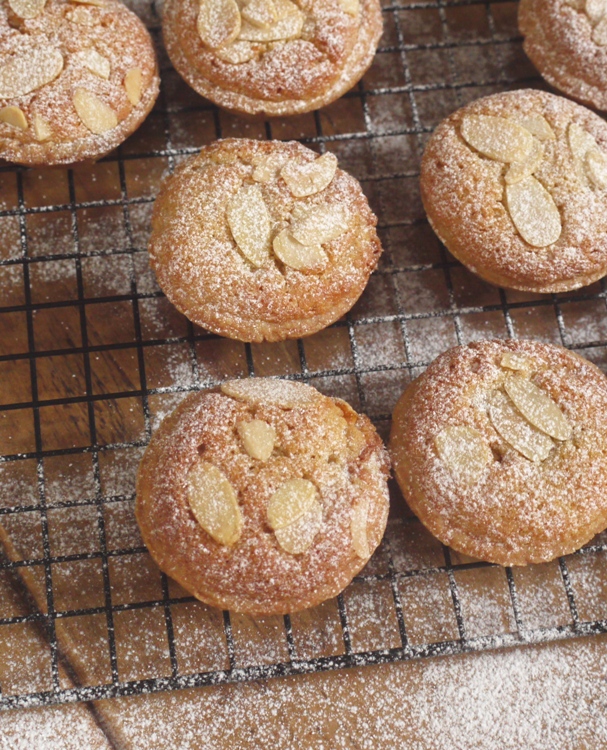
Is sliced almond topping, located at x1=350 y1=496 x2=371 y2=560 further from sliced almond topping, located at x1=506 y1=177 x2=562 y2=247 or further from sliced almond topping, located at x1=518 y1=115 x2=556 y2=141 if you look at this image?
sliced almond topping, located at x1=518 y1=115 x2=556 y2=141

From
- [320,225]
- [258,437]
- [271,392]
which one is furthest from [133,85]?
[258,437]

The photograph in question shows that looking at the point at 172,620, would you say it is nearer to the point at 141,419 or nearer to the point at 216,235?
the point at 141,419

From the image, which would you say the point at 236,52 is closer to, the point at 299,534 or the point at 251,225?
the point at 251,225

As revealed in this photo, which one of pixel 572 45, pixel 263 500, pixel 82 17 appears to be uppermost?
pixel 82 17

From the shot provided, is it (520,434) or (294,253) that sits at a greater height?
(294,253)

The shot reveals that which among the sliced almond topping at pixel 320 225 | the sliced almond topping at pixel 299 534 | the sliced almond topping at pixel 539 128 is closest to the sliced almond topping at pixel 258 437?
the sliced almond topping at pixel 299 534

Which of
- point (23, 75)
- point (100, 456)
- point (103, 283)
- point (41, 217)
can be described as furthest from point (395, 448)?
point (23, 75)

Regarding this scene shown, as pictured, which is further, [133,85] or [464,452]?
[133,85]
